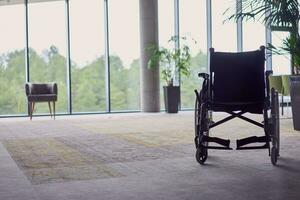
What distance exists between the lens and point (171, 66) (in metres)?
9.83

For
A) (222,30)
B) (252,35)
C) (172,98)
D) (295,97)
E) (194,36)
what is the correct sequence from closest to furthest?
(295,97)
(172,98)
(194,36)
(222,30)
(252,35)

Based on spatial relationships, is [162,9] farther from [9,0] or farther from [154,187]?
[154,187]

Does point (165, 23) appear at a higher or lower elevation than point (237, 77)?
higher

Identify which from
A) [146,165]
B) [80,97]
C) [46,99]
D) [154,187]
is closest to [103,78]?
[80,97]

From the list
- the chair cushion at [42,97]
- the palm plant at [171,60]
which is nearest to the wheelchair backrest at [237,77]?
the chair cushion at [42,97]

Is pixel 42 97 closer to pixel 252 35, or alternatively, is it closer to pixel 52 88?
pixel 52 88

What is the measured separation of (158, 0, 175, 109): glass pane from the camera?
1047cm

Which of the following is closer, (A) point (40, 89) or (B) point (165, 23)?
(A) point (40, 89)

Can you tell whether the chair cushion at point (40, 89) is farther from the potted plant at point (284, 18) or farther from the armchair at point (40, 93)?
the potted plant at point (284, 18)

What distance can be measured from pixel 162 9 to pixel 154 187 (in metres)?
8.60

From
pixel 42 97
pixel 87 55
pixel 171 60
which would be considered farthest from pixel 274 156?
pixel 87 55

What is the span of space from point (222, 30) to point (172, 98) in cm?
267

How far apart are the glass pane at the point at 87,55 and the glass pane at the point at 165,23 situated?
1411mm

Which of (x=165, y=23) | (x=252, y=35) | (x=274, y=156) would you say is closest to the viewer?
(x=274, y=156)
